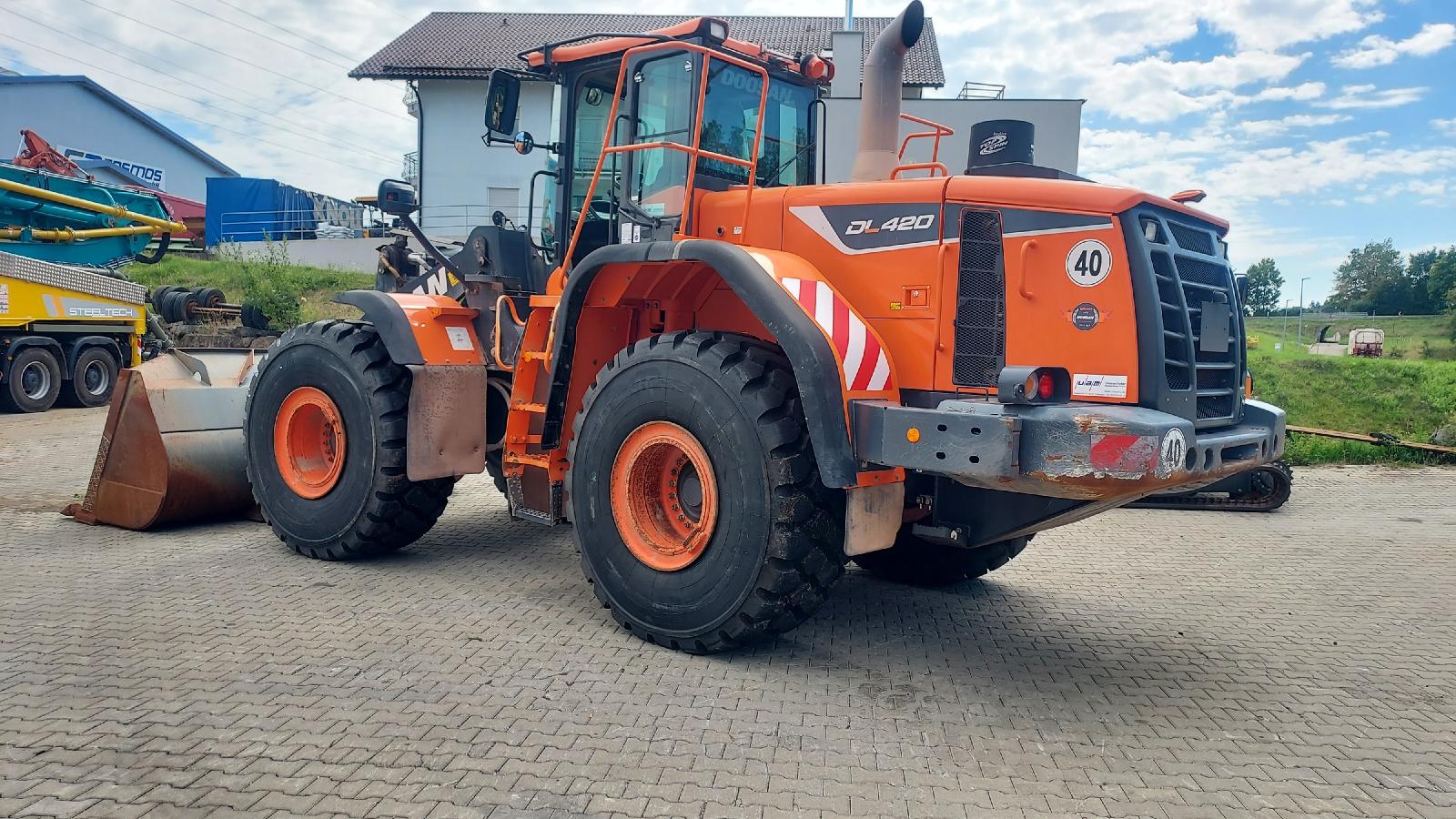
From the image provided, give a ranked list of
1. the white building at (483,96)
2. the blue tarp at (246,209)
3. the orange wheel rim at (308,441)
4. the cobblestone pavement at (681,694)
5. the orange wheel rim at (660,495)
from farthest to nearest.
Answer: the blue tarp at (246,209)
the white building at (483,96)
the orange wheel rim at (308,441)
the orange wheel rim at (660,495)
the cobblestone pavement at (681,694)

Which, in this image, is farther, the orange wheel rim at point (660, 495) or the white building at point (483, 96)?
the white building at point (483, 96)

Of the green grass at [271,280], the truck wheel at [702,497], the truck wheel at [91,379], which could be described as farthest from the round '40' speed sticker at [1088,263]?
the green grass at [271,280]

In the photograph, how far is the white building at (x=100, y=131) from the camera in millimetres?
36312

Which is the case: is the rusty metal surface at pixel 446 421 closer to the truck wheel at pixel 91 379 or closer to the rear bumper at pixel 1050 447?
the rear bumper at pixel 1050 447

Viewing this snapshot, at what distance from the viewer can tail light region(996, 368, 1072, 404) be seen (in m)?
3.66

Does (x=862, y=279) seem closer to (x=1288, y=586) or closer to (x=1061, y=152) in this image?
(x=1288, y=586)

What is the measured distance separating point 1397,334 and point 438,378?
70.0ft

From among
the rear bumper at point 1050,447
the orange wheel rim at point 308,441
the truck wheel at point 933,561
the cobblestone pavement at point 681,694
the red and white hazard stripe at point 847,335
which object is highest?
the red and white hazard stripe at point 847,335

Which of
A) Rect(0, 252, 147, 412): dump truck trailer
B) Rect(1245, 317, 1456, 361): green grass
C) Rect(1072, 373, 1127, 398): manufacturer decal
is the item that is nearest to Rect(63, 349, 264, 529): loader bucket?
Rect(1072, 373, 1127, 398): manufacturer decal

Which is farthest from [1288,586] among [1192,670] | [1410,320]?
[1410,320]

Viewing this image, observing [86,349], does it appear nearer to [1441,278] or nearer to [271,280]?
[271,280]

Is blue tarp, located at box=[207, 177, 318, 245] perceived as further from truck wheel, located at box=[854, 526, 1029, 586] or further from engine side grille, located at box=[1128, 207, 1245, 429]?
engine side grille, located at box=[1128, 207, 1245, 429]

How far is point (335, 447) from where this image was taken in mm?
6285

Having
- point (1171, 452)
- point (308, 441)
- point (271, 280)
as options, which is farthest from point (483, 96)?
point (1171, 452)
